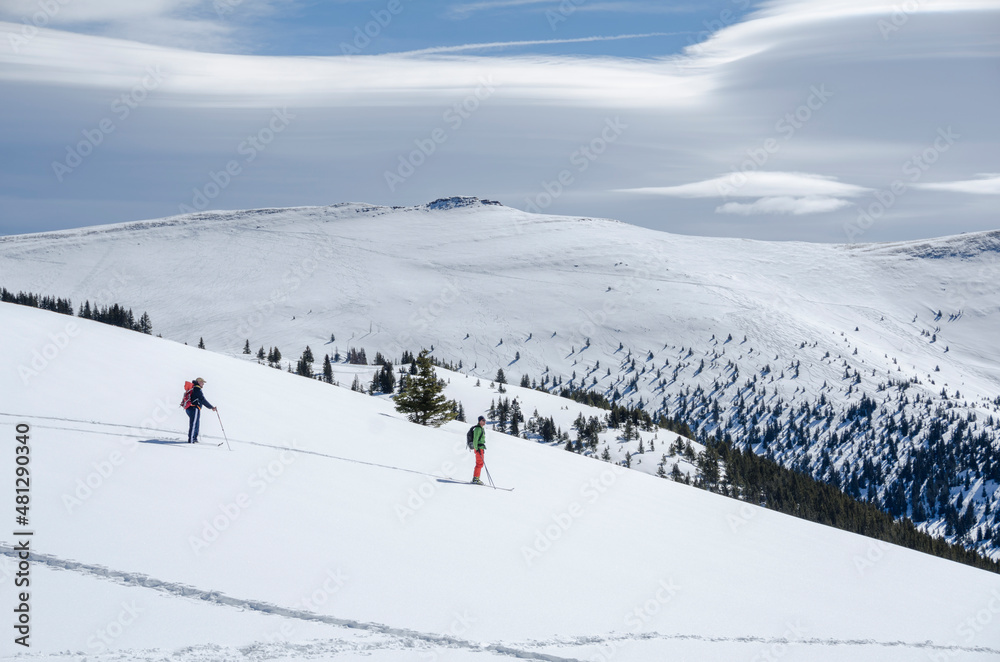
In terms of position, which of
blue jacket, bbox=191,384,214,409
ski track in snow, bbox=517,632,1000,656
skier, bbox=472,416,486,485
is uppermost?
blue jacket, bbox=191,384,214,409

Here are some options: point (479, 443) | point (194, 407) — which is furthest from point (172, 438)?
point (479, 443)

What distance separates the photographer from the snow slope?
33.3ft

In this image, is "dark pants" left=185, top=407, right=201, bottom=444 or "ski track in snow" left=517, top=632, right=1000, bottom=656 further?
"dark pants" left=185, top=407, right=201, bottom=444

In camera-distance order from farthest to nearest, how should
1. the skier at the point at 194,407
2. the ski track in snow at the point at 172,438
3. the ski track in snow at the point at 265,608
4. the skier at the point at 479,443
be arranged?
the skier at the point at 479,443, the skier at the point at 194,407, the ski track in snow at the point at 172,438, the ski track in snow at the point at 265,608

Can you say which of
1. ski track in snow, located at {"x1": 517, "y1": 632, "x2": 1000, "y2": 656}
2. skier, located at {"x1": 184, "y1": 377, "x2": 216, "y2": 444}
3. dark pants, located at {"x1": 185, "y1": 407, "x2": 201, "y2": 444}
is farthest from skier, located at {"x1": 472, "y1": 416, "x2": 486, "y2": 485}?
ski track in snow, located at {"x1": 517, "y1": 632, "x2": 1000, "y2": 656}

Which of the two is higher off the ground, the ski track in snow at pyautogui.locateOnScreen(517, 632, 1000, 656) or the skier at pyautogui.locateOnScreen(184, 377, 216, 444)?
the skier at pyautogui.locateOnScreen(184, 377, 216, 444)

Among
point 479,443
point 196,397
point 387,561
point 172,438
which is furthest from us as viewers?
point 479,443

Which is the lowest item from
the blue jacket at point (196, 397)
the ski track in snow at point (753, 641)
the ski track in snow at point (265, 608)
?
the ski track in snow at point (753, 641)

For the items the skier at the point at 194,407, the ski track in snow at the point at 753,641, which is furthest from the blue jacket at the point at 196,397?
the ski track in snow at the point at 753,641

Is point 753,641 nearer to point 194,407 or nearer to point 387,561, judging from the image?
point 387,561

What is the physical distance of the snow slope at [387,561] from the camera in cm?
1016

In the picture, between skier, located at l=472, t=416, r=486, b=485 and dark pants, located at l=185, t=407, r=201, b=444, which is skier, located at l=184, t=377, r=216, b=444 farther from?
skier, located at l=472, t=416, r=486, b=485

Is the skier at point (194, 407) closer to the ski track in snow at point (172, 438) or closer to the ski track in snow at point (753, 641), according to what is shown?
the ski track in snow at point (172, 438)

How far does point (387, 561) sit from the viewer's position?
13.1 meters
